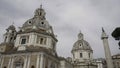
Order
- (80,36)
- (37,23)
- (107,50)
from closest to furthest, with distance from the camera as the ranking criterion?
(107,50)
(37,23)
(80,36)

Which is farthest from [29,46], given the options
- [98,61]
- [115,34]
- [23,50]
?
[98,61]

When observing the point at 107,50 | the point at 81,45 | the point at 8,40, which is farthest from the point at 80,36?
the point at 107,50

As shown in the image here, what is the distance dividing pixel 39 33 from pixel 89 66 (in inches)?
780

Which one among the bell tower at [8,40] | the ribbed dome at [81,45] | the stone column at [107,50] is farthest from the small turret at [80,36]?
the stone column at [107,50]

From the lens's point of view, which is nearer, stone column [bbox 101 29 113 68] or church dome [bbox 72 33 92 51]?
stone column [bbox 101 29 113 68]

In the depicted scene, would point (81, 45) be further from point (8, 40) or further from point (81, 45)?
point (8, 40)

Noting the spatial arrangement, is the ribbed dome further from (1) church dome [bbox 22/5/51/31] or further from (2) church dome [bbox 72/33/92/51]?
(1) church dome [bbox 22/5/51/31]

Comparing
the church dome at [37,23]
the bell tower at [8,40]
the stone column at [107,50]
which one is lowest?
the stone column at [107,50]

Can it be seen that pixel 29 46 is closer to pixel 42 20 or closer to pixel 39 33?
pixel 39 33

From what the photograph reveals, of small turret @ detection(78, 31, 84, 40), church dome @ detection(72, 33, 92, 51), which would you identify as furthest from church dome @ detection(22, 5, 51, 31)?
small turret @ detection(78, 31, 84, 40)

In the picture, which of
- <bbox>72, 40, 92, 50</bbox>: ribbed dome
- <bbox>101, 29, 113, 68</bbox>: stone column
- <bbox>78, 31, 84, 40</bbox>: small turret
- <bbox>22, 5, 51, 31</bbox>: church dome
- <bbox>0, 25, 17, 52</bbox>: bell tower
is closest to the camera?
<bbox>101, 29, 113, 68</bbox>: stone column

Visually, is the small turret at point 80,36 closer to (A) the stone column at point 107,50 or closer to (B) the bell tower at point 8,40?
(B) the bell tower at point 8,40

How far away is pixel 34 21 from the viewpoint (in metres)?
39.0

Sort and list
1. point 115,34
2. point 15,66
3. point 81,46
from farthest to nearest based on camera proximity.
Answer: point 81,46, point 15,66, point 115,34
